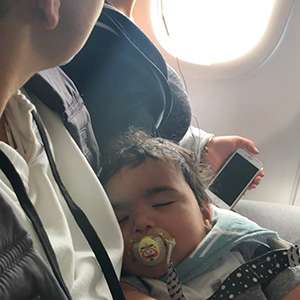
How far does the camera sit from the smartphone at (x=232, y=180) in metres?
1.10

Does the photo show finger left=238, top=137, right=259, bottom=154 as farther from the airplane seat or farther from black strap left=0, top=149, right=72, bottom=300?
black strap left=0, top=149, right=72, bottom=300

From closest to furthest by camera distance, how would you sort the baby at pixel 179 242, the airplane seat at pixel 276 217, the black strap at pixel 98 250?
the black strap at pixel 98 250
the baby at pixel 179 242
the airplane seat at pixel 276 217

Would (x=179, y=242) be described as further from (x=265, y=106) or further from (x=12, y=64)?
(x=265, y=106)

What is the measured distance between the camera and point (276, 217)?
43.9 inches

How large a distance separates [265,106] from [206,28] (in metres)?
0.22

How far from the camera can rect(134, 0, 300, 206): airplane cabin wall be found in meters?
1.30

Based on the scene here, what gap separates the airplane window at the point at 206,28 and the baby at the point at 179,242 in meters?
0.47

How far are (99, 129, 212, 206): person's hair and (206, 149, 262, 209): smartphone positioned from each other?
171mm

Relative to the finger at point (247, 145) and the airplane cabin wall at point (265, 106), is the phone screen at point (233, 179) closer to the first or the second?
the finger at point (247, 145)

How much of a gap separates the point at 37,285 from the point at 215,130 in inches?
37.4

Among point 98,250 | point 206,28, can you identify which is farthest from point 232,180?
point 98,250

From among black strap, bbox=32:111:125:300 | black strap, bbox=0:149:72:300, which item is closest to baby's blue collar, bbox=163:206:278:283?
black strap, bbox=32:111:125:300

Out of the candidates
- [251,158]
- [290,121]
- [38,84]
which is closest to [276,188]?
[290,121]

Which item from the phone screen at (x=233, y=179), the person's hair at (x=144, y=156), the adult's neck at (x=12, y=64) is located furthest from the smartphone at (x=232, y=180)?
the adult's neck at (x=12, y=64)
